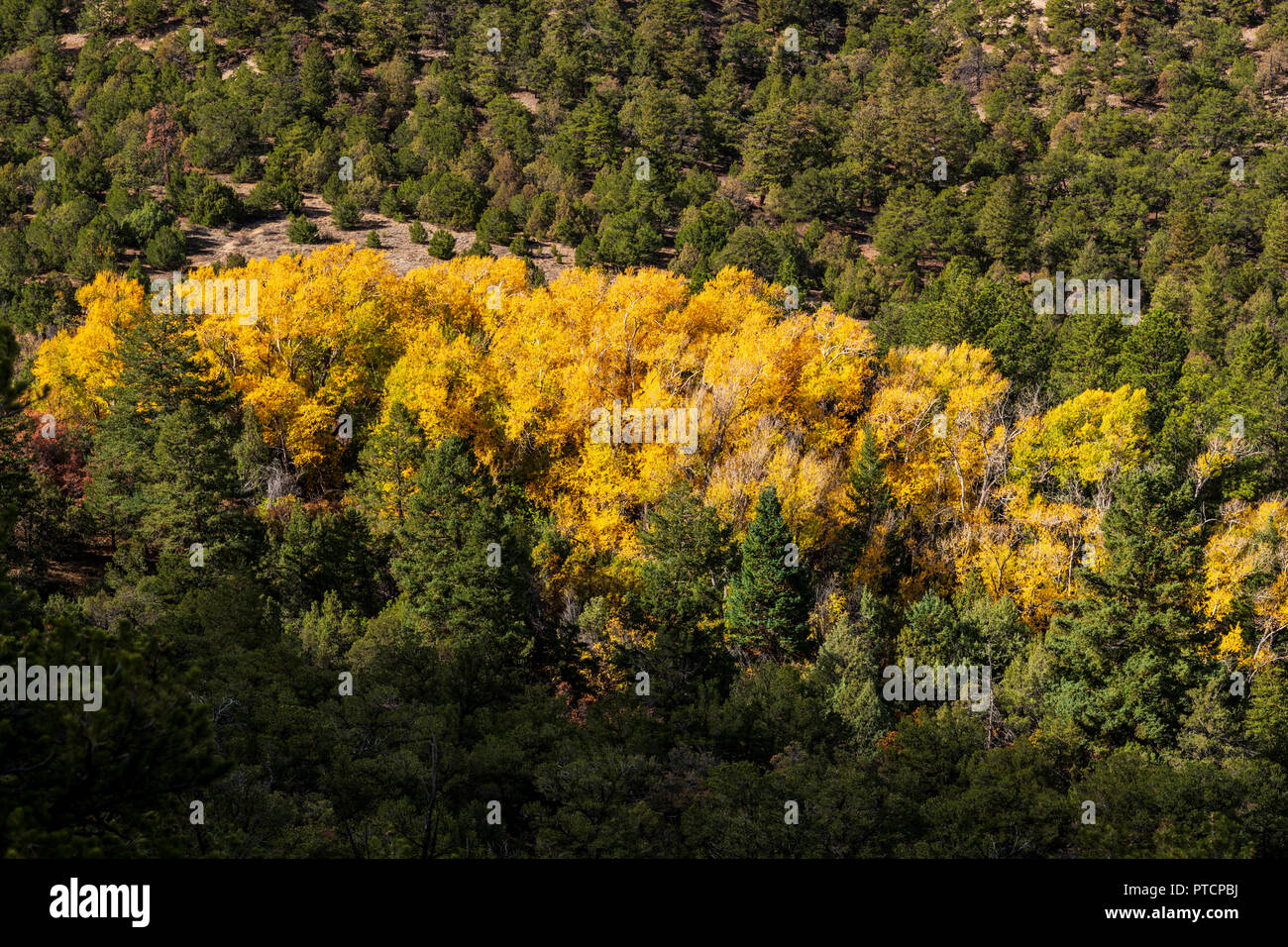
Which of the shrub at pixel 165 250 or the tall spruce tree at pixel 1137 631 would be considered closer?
the tall spruce tree at pixel 1137 631

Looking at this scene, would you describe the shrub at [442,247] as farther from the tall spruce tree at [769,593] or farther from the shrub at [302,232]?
the tall spruce tree at [769,593]

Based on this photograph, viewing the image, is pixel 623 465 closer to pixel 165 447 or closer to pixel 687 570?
pixel 687 570

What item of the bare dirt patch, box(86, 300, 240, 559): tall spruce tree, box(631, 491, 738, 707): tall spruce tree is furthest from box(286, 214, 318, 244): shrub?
box(631, 491, 738, 707): tall spruce tree

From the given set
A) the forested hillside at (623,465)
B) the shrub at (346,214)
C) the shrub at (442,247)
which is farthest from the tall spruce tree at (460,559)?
the shrub at (346,214)

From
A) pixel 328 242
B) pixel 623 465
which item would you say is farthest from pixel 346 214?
pixel 623 465

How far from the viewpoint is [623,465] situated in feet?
177

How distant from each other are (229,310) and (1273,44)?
14840cm

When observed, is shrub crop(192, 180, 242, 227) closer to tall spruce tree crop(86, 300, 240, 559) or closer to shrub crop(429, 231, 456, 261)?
shrub crop(429, 231, 456, 261)

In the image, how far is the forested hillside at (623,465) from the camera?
85.6 ft

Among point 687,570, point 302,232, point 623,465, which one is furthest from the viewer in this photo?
point 302,232

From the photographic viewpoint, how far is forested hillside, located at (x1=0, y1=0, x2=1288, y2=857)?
26.1 metres

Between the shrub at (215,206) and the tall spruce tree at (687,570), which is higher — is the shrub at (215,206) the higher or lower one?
the higher one
